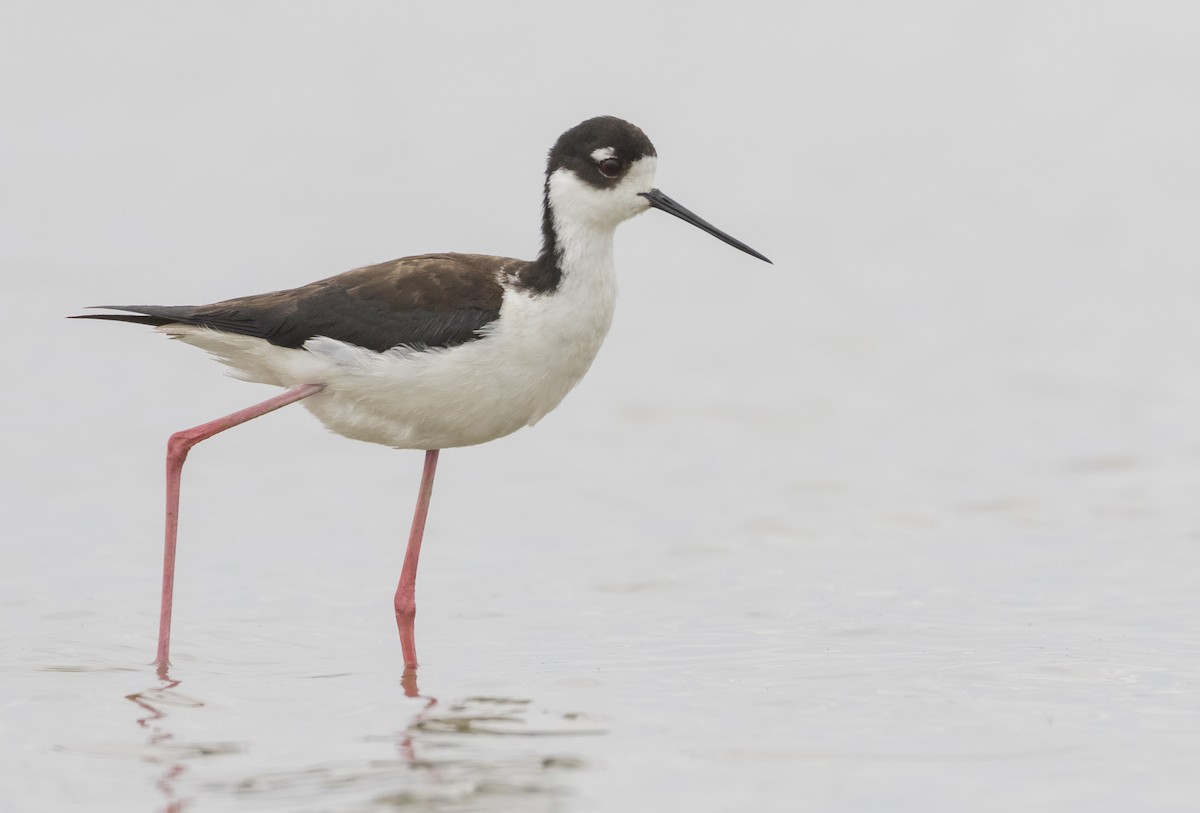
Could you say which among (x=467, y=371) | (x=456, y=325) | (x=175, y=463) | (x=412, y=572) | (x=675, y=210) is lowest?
(x=412, y=572)

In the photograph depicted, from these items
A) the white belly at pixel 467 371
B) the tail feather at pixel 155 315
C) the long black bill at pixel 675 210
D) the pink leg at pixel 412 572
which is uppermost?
the long black bill at pixel 675 210

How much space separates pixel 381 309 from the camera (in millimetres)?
7344

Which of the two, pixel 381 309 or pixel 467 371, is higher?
pixel 381 309

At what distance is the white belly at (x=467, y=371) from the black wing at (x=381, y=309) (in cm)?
5

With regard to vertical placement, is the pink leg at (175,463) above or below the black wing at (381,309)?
below

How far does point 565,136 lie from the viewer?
7535mm

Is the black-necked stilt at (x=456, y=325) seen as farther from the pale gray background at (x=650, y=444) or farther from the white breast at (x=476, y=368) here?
the pale gray background at (x=650, y=444)

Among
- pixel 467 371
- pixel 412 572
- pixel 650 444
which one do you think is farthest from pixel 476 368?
pixel 650 444

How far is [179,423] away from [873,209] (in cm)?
850

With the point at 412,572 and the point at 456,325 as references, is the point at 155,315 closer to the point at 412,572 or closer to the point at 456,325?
the point at 456,325

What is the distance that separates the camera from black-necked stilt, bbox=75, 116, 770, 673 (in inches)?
285

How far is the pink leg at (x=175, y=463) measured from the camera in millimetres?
7480

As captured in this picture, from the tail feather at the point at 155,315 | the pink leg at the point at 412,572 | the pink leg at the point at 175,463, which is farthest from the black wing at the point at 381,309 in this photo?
the pink leg at the point at 412,572

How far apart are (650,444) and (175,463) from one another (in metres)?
5.59
